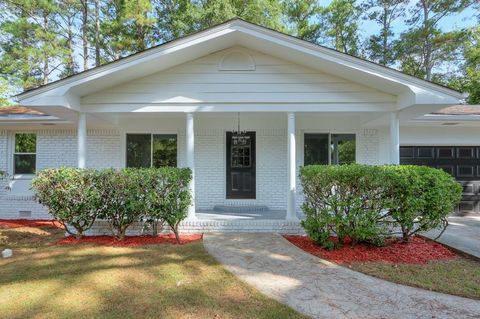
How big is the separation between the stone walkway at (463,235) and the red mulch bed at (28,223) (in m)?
9.06

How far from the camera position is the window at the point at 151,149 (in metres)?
9.64

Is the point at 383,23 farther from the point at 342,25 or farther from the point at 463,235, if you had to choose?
the point at 463,235

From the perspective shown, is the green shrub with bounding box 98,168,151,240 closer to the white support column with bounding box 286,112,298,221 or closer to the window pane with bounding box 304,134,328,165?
the white support column with bounding box 286,112,298,221

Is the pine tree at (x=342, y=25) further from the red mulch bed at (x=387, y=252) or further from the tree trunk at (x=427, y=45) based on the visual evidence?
the red mulch bed at (x=387, y=252)

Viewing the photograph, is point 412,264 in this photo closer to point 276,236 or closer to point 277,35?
point 276,236

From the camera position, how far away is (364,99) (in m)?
7.09

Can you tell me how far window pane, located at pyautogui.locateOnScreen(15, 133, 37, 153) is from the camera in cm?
987

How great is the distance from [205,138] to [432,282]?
691 centimetres

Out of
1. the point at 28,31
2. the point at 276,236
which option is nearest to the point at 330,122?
the point at 276,236

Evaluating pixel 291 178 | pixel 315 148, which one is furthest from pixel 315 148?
pixel 291 178

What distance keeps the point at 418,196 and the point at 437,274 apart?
55.3 inches

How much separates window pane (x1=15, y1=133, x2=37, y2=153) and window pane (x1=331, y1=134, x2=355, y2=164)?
9371mm

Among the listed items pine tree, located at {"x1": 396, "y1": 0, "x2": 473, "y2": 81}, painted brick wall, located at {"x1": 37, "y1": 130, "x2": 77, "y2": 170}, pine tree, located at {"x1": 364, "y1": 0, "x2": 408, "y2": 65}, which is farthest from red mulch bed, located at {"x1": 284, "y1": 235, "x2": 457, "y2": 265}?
pine tree, located at {"x1": 364, "y1": 0, "x2": 408, "y2": 65}

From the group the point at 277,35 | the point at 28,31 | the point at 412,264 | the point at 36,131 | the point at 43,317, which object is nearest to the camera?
the point at 43,317
